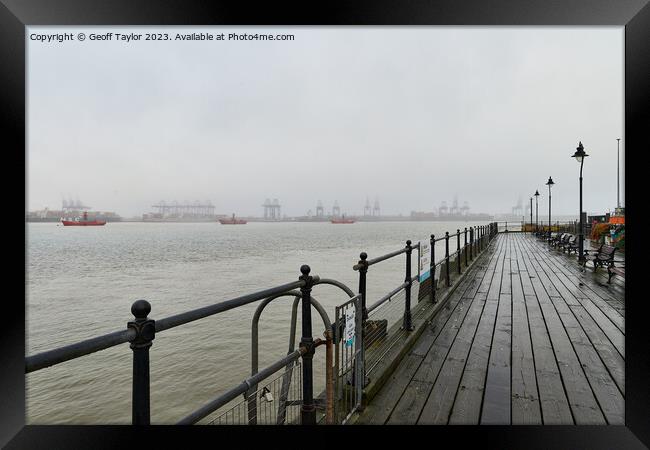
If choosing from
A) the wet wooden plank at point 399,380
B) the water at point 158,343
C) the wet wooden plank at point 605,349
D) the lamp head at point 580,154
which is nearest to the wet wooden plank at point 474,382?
the wet wooden plank at point 399,380

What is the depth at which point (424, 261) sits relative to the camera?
498 cm

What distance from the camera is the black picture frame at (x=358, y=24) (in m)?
2.48

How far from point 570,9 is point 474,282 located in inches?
256

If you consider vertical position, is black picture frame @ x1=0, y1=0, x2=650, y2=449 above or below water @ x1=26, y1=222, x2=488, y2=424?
above

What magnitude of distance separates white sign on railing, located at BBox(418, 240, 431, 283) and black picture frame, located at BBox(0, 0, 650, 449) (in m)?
2.39

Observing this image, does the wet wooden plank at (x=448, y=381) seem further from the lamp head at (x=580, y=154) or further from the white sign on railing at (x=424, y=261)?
the lamp head at (x=580, y=154)

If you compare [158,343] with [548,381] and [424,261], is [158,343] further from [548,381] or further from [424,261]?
[548,381]

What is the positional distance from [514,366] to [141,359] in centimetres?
366

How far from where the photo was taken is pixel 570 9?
8.89 feet

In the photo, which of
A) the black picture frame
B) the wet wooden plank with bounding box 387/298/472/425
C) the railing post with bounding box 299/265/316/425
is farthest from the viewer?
the wet wooden plank with bounding box 387/298/472/425

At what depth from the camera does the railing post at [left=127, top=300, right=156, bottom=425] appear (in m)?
1.50

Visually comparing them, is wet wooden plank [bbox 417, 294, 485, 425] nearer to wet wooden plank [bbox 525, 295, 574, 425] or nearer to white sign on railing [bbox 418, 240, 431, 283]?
wet wooden plank [bbox 525, 295, 574, 425]

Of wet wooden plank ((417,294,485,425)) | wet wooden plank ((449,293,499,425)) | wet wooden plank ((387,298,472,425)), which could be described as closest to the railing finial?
wet wooden plank ((387,298,472,425))

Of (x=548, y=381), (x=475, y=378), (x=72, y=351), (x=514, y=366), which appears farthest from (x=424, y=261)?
(x=72, y=351)
